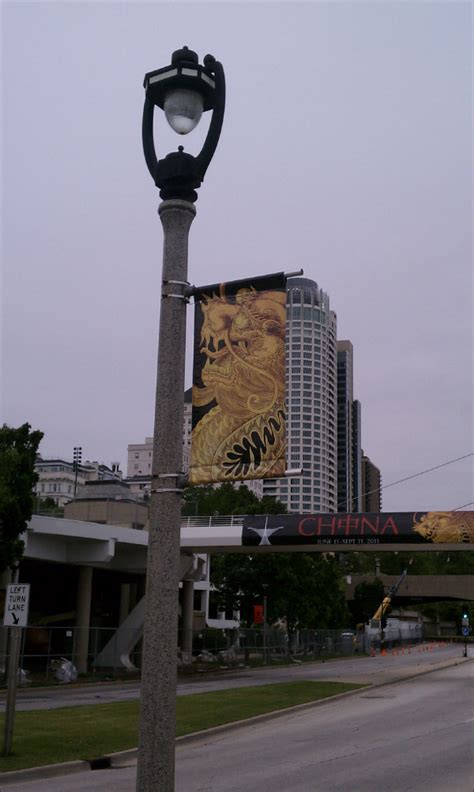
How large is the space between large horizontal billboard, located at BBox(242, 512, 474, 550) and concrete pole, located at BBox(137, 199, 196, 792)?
35712 mm

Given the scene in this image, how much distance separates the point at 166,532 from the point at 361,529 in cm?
3625

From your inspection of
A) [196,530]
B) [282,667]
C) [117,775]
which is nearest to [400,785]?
[117,775]

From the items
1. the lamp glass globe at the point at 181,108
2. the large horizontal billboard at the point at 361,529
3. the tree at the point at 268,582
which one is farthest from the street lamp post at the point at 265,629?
the lamp glass globe at the point at 181,108

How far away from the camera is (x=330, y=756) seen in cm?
1479

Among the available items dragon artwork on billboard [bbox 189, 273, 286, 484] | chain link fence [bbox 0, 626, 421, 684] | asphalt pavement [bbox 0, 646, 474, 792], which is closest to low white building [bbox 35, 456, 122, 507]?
chain link fence [bbox 0, 626, 421, 684]

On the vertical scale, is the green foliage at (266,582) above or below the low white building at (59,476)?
below

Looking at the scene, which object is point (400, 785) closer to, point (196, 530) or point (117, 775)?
point (117, 775)

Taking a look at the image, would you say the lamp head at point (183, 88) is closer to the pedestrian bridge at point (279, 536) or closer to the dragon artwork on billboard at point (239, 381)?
the dragon artwork on billboard at point (239, 381)

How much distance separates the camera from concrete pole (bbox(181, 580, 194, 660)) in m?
49.1

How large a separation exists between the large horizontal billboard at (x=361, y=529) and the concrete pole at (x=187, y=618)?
9716 millimetres

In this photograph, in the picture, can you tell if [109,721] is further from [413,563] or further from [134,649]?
[413,563]

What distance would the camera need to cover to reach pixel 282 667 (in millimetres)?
47000

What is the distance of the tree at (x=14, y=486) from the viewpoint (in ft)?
93.9

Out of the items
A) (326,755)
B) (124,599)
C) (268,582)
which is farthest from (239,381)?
(268,582)
